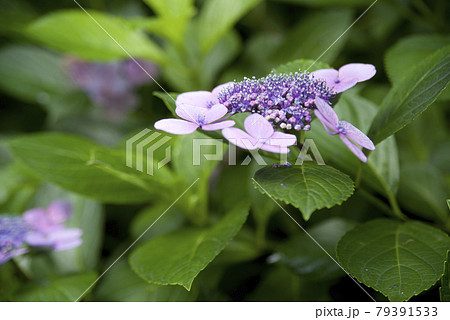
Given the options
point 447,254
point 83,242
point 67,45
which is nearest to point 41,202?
point 83,242

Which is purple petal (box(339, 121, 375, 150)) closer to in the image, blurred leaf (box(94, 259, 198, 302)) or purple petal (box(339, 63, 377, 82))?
purple petal (box(339, 63, 377, 82))

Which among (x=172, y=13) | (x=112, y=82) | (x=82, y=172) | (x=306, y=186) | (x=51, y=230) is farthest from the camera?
(x=112, y=82)

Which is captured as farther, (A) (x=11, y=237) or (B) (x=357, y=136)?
(A) (x=11, y=237)

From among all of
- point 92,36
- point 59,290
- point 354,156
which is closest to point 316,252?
point 354,156

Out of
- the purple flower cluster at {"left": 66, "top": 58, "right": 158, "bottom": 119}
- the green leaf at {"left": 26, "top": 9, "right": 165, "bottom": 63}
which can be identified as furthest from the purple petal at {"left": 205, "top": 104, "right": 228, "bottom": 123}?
the purple flower cluster at {"left": 66, "top": 58, "right": 158, "bottom": 119}

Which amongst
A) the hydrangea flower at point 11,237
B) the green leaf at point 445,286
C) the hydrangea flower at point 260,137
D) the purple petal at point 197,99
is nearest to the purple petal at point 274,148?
the hydrangea flower at point 260,137

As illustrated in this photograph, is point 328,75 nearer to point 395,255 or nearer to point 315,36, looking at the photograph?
point 395,255
